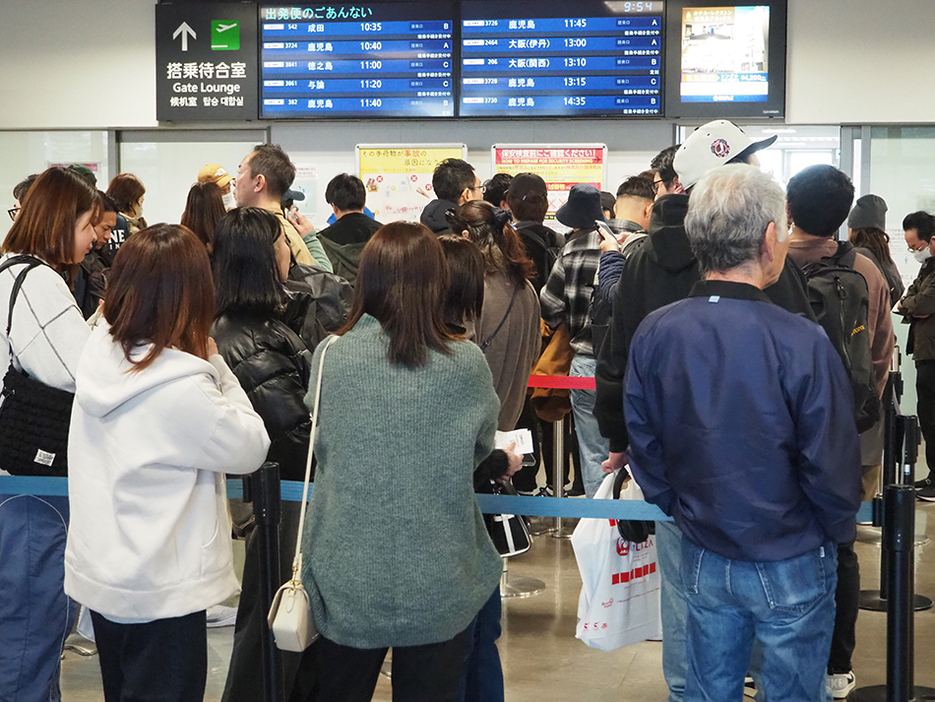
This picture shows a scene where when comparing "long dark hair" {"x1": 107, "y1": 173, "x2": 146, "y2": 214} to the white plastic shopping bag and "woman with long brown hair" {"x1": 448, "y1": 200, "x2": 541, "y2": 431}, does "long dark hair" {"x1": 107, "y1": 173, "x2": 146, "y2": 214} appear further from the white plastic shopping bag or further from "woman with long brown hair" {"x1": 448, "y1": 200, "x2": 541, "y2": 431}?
the white plastic shopping bag

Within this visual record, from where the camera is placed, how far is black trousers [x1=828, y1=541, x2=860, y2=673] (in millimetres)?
3283

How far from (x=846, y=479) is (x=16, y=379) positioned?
194 centimetres

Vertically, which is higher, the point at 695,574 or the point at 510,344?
the point at 510,344

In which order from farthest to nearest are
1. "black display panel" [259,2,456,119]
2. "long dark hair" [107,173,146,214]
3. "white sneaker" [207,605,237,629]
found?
1. "black display panel" [259,2,456,119]
2. "long dark hair" [107,173,146,214]
3. "white sneaker" [207,605,237,629]

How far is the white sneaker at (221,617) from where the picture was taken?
13.7ft

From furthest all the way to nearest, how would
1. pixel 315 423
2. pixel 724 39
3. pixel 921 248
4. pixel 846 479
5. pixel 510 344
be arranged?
1. pixel 724 39
2. pixel 921 248
3. pixel 510 344
4. pixel 315 423
5. pixel 846 479

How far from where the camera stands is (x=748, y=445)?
2062 mm

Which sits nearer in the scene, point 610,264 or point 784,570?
point 784,570

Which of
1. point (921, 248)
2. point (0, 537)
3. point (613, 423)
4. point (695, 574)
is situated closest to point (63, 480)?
point (0, 537)

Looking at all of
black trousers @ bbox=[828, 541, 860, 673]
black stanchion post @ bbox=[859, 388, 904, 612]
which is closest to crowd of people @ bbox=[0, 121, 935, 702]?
black stanchion post @ bbox=[859, 388, 904, 612]

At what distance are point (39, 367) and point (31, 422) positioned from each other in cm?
14

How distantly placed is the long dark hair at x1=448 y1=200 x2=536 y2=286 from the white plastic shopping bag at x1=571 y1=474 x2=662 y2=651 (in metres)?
1.24

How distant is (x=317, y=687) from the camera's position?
2.32 meters

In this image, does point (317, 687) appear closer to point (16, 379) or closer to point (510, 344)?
point (16, 379)
